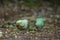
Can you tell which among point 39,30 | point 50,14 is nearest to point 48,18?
point 50,14

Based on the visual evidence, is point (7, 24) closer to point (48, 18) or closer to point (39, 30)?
point (39, 30)

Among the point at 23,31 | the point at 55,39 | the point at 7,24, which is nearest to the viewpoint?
the point at 55,39

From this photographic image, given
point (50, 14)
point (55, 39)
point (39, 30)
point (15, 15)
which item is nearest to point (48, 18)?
point (50, 14)

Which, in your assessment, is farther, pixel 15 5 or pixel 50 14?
pixel 15 5

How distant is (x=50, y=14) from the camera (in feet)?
10.2

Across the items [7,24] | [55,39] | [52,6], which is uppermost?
[52,6]

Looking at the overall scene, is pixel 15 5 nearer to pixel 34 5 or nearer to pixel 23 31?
pixel 34 5

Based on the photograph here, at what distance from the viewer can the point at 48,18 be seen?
9.41ft

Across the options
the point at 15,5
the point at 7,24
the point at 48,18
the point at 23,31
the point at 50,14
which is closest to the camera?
the point at 23,31

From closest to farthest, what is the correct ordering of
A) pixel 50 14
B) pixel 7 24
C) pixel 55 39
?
1. pixel 55 39
2. pixel 7 24
3. pixel 50 14

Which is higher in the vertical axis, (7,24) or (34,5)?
(34,5)

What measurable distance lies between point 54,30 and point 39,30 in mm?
173

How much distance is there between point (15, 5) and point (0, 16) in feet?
1.91

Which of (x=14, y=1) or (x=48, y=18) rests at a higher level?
(x=14, y=1)
